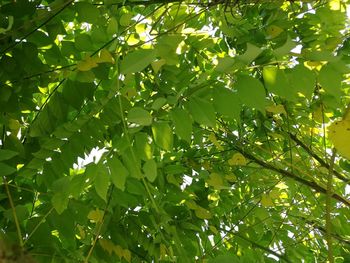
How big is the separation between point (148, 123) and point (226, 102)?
0.21m

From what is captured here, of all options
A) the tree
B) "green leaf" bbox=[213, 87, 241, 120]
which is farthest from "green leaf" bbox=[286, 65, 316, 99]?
"green leaf" bbox=[213, 87, 241, 120]

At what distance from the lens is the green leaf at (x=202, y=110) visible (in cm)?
104

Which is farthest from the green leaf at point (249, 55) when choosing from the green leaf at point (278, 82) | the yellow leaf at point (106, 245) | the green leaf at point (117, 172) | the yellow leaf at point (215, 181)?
the yellow leaf at point (215, 181)

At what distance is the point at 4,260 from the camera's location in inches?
15.9

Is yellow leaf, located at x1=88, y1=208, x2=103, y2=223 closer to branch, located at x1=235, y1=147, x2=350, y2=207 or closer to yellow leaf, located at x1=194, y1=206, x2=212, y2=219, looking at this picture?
yellow leaf, located at x1=194, y1=206, x2=212, y2=219

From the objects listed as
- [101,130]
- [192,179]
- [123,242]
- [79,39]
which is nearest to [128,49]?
[79,39]

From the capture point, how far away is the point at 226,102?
3.34 ft

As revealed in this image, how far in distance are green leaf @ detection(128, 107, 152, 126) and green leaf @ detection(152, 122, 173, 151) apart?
12 cm

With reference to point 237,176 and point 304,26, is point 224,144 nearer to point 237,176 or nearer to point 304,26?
point 237,176

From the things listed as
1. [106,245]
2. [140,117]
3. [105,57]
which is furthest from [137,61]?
[106,245]

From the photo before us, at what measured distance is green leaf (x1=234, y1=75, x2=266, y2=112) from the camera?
0.93 m

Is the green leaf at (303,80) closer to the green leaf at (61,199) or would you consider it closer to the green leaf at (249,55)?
the green leaf at (249,55)

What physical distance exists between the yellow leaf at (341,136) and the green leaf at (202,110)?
307 millimetres

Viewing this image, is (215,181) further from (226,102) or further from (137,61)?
(137,61)
